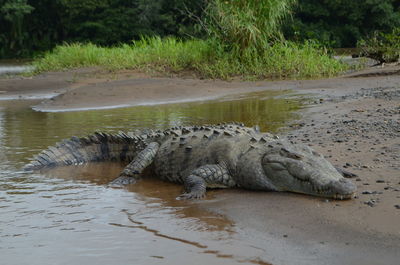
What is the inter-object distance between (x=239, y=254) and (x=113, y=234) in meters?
0.92

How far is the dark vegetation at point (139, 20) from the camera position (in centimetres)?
4169

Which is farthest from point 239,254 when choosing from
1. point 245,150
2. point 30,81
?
point 30,81

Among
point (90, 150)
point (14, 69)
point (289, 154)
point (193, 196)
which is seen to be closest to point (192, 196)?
point (193, 196)

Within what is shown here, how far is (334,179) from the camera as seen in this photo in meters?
4.03

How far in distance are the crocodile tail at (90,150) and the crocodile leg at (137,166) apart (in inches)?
14.2

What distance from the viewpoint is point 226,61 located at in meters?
15.6

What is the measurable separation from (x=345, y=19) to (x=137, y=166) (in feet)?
138

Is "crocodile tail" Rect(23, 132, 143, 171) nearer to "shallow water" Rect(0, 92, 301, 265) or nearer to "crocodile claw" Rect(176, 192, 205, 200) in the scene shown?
"shallow water" Rect(0, 92, 301, 265)

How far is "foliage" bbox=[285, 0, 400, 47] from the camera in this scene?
40906 mm

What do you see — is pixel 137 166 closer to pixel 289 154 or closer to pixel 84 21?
pixel 289 154

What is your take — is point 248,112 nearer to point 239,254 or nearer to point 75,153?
point 75,153

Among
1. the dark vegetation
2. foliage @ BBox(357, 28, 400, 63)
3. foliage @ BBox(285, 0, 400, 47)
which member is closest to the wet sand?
foliage @ BBox(357, 28, 400, 63)

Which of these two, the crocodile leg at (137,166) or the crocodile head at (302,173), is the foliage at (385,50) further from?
the crocodile head at (302,173)

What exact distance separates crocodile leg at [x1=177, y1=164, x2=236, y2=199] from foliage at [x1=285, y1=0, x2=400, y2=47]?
36.9 metres
